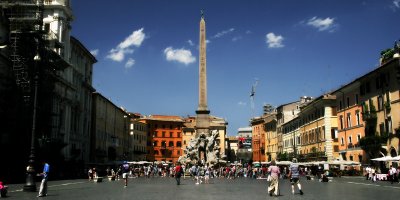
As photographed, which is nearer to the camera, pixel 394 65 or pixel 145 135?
pixel 394 65

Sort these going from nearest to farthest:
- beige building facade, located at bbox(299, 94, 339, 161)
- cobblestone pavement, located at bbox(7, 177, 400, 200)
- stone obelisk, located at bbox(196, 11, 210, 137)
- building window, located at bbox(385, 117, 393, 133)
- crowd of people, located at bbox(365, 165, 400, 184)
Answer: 1. cobblestone pavement, located at bbox(7, 177, 400, 200)
2. crowd of people, located at bbox(365, 165, 400, 184)
3. building window, located at bbox(385, 117, 393, 133)
4. stone obelisk, located at bbox(196, 11, 210, 137)
5. beige building facade, located at bbox(299, 94, 339, 161)

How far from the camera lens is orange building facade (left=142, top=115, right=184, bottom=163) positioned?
10362cm

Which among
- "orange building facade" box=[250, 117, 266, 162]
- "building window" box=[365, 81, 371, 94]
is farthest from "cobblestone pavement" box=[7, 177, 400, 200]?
"orange building facade" box=[250, 117, 266, 162]

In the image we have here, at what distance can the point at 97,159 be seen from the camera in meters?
60.5

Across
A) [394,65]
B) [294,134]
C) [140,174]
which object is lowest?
[140,174]

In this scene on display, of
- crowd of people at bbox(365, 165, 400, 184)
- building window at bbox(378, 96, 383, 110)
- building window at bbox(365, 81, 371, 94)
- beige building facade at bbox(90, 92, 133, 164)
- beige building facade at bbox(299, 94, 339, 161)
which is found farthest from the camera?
beige building facade at bbox(90, 92, 133, 164)

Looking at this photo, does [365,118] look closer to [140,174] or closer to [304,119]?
[304,119]

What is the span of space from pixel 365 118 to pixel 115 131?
151 feet

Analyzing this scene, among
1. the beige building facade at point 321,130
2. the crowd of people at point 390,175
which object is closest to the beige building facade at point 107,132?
the beige building facade at point 321,130

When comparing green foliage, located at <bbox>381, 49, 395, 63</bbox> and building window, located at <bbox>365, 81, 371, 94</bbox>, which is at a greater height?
green foliage, located at <bbox>381, 49, 395, 63</bbox>

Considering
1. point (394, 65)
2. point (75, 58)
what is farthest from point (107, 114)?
point (394, 65)

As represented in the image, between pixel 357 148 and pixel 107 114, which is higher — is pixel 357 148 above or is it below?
below

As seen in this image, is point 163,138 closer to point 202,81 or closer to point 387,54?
point 202,81

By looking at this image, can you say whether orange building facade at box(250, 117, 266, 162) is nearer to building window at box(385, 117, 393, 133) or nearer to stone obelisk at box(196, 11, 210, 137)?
stone obelisk at box(196, 11, 210, 137)
